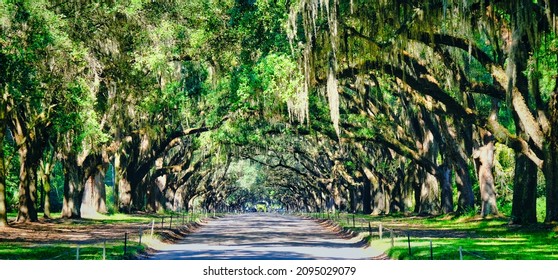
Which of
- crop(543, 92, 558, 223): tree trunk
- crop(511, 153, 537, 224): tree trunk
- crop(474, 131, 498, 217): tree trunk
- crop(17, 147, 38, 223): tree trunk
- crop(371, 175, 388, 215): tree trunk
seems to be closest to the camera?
crop(543, 92, 558, 223): tree trunk

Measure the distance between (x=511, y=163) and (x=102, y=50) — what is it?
105 feet

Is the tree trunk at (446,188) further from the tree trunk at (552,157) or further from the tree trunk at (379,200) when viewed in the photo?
the tree trunk at (552,157)

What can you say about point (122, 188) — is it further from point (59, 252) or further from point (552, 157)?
point (552, 157)

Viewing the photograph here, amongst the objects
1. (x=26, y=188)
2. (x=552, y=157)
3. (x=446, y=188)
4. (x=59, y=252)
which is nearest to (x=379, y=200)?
(x=446, y=188)

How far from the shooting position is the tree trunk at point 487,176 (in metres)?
34.9

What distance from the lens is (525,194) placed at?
90.3 ft

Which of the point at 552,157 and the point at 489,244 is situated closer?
the point at 489,244

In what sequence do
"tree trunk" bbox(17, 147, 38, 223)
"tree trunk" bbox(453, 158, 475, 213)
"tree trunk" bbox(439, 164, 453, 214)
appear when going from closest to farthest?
1. "tree trunk" bbox(17, 147, 38, 223)
2. "tree trunk" bbox(453, 158, 475, 213)
3. "tree trunk" bbox(439, 164, 453, 214)

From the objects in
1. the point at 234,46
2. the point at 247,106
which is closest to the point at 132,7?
the point at 234,46

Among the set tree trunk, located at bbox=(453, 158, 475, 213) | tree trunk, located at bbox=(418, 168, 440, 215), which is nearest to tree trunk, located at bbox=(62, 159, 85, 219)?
tree trunk, located at bbox=(453, 158, 475, 213)

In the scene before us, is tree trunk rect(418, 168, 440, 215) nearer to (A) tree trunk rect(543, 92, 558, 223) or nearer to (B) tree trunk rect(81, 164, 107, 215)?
(B) tree trunk rect(81, 164, 107, 215)

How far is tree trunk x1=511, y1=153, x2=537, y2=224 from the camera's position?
2745 cm

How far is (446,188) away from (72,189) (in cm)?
2032

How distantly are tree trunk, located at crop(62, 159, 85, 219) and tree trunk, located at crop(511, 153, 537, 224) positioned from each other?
22.0m
